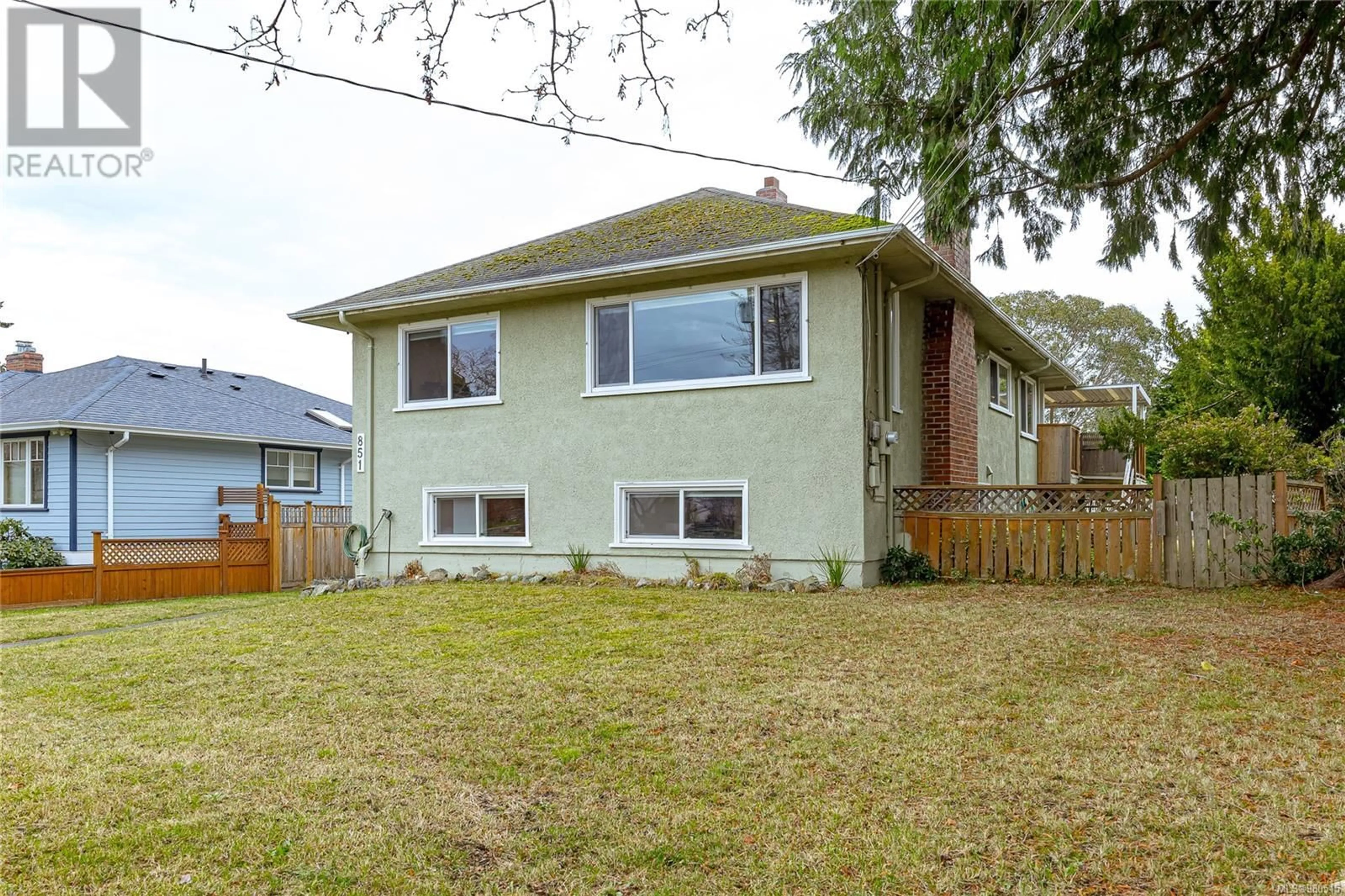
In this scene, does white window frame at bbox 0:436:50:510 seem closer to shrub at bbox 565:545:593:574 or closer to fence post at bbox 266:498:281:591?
fence post at bbox 266:498:281:591

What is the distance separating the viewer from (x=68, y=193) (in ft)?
38.7

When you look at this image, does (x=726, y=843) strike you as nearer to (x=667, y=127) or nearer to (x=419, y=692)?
(x=419, y=692)

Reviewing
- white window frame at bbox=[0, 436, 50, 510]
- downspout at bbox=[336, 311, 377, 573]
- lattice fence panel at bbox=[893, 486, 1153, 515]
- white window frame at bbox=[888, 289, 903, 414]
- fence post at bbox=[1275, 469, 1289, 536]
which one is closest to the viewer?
fence post at bbox=[1275, 469, 1289, 536]

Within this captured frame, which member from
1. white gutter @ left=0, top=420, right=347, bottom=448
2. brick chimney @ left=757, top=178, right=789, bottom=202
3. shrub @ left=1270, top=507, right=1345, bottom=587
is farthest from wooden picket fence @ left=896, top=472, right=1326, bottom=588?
white gutter @ left=0, top=420, right=347, bottom=448

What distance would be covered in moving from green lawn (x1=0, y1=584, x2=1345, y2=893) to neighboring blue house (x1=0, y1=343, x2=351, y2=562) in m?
12.6

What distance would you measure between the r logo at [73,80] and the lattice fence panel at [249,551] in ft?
30.1

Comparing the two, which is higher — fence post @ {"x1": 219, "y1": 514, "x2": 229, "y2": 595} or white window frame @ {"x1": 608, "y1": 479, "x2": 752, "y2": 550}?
white window frame @ {"x1": 608, "y1": 479, "x2": 752, "y2": 550}

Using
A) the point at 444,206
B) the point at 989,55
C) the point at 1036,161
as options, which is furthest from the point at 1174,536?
the point at 444,206

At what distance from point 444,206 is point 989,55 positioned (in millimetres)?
12992

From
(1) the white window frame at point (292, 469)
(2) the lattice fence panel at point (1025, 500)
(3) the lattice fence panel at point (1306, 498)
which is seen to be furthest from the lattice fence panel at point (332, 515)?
(3) the lattice fence panel at point (1306, 498)

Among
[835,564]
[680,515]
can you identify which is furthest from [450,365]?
[835,564]

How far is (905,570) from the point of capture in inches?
424

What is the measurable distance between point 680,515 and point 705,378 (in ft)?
5.91

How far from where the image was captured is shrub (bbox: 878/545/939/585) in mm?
10711
